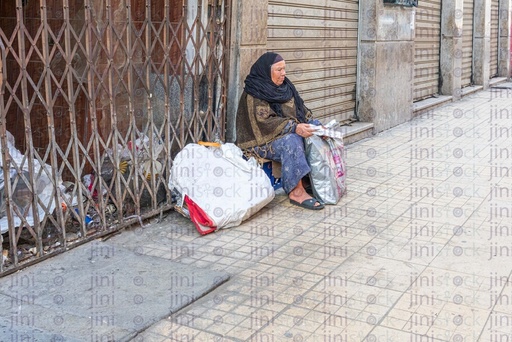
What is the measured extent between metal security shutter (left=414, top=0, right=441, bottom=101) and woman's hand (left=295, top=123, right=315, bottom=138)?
617 centimetres

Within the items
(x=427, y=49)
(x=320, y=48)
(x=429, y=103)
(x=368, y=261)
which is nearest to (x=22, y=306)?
(x=368, y=261)

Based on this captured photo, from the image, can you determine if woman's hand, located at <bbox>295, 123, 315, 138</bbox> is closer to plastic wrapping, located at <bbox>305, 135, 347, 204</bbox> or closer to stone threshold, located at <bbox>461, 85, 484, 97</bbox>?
plastic wrapping, located at <bbox>305, 135, 347, 204</bbox>

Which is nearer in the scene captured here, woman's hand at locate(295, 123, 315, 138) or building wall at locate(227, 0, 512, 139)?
woman's hand at locate(295, 123, 315, 138)

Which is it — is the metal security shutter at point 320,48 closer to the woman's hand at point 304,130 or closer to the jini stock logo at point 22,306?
the woman's hand at point 304,130

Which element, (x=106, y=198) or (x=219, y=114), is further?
(x=219, y=114)

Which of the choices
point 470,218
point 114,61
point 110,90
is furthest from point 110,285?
point 470,218

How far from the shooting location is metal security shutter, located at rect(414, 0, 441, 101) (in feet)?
37.7

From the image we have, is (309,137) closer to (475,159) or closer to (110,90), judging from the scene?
(110,90)

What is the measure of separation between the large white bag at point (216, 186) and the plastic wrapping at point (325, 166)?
0.47m

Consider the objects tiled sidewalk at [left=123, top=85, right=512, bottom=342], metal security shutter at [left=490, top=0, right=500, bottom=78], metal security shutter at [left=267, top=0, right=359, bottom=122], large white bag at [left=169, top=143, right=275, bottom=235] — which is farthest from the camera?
metal security shutter at [left=490, top=0, right=500, bottom=78]

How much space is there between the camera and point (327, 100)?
27.2 ft

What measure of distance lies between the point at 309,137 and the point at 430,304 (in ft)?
7.05

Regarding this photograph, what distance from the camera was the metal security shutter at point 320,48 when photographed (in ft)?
23.1

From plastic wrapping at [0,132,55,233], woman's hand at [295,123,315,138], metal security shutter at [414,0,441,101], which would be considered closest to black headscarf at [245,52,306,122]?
woman's hand at [295,123,315,138]
